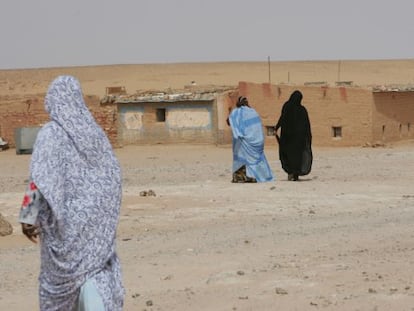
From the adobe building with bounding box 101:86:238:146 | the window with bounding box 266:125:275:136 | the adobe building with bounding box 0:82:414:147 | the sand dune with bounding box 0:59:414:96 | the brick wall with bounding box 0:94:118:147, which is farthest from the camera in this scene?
the sand dune with bounding box 0:59:414:96

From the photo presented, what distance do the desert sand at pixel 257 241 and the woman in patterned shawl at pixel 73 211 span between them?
2349mm

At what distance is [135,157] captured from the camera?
27469 mm

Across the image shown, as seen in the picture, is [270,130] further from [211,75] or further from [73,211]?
[211,75]

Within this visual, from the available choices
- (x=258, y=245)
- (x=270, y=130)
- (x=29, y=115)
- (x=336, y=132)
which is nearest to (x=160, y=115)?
(x=270, y=130)

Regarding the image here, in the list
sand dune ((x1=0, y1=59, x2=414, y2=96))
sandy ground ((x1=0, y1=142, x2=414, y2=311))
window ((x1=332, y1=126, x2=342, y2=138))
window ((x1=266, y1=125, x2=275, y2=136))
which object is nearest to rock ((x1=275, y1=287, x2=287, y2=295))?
sandy ground ((x1=0, y1=142, x2=414, y2=311))

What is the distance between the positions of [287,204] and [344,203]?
745 millimetres

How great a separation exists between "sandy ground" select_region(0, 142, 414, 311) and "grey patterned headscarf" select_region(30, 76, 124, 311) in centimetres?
236

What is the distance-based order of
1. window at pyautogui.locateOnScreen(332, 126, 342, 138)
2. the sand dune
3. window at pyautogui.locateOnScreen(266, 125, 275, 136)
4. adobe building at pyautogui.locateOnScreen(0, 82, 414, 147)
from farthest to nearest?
the sand dune → window at pyautogui.locateOnScreen(266, 125, 275, 136) → window at pyautogui.locateOnScreen(332, 126, 342, 138) → adobe building at pyautogui.locateOnScreen(0, 82, 414, 147)

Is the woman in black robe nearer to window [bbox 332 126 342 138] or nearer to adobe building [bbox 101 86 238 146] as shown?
window [bbox 332 126 342 138]

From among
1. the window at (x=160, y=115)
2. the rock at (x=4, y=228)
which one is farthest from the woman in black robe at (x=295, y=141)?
the window at (x=160, y=115)

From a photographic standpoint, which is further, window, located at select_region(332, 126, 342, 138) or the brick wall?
the brick wall

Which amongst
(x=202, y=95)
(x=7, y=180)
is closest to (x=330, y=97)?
(x=202, y=95)

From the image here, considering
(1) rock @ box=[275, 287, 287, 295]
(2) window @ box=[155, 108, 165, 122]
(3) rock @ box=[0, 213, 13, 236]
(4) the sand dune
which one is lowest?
(4) the sand dune

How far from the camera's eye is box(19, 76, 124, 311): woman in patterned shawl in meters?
4.89
